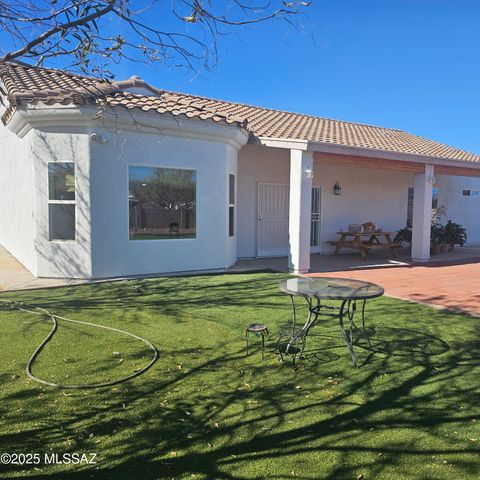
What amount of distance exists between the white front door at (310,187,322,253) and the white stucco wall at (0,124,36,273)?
8612mm

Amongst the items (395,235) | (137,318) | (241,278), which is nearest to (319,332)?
(137,318)

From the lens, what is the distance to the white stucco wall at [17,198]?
9578 mm

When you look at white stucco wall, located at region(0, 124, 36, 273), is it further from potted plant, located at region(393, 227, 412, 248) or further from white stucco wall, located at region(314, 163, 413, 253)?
potted plant, located at region(393, 227, 412, 248)

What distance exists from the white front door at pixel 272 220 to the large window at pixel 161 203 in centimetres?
348

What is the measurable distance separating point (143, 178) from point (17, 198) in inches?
163

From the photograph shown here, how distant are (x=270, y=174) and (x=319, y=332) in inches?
320

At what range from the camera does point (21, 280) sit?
29.4 ft

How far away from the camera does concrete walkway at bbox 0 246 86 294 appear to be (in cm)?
840

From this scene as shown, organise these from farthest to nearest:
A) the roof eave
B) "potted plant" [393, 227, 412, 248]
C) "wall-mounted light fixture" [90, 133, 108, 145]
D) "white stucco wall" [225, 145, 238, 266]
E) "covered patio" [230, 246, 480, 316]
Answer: "potted plant" [393, 227, 412, 248] → "white stucco wall" [225, 145, 238, 266] → the roof eave → "wall-mounted light fixture" [90, 133, 108, 145] → "covered patio" [230, 246, 480, 316]

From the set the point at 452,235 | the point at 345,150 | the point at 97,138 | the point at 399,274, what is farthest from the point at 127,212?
the point at 452,235

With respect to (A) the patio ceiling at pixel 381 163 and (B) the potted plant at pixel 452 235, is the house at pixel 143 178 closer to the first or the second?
(A) the patio ceiling at pixel 381 163

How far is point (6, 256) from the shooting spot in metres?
12.3

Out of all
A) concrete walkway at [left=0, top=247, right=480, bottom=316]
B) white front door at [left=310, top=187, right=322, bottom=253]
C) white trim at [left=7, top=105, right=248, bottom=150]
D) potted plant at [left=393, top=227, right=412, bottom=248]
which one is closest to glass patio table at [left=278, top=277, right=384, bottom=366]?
concrete walkway at [left=0, top=247, right=480, bottom=316]

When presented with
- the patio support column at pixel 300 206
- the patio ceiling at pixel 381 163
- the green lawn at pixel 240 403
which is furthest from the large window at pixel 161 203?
the green lawn at pixel 240 403
